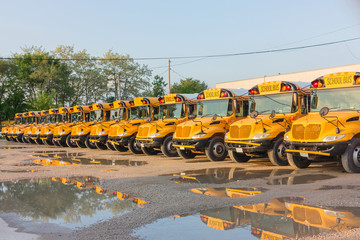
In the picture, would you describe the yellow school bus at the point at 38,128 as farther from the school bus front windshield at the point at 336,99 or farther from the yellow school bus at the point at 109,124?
the school bus front windshield at the point at 336,99

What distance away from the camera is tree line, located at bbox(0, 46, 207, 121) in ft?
175

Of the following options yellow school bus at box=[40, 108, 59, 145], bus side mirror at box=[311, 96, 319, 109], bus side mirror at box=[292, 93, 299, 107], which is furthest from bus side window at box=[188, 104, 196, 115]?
yellow school bus at box=[40, 108, 59, 145]

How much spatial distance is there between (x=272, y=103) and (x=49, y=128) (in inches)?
734

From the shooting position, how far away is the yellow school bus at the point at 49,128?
26.5 meters

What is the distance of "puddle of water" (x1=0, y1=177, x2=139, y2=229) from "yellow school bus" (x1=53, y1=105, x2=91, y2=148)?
1447 cm

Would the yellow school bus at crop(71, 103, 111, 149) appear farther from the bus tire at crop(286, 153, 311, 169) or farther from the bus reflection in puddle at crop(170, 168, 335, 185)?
the bus tire at crop(286, 153, 311, 169)

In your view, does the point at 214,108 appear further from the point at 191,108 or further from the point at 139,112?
the point at 139,112

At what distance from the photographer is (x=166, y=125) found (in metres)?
15.4

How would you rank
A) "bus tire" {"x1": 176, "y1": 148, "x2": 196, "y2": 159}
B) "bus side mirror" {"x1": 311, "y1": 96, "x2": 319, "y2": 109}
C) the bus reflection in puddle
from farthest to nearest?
"bus tire" {"x1": 176, "y1": 148, "x2": 196, "y2": 159} < "bus side mirror" {"x1": 311, "y1": 96, "x2": 319, "y2": 109} < the bus reflection in puddle

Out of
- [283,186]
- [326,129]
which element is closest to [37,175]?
[283,186]

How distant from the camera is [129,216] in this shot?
18.9ft

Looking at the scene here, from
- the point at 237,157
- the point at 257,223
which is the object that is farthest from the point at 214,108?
the point at 257,223

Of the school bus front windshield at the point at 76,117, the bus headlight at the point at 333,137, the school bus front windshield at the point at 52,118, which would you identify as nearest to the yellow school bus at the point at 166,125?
the bus headlight at the point at 333,137

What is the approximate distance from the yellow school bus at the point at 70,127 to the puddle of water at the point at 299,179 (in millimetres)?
16490
